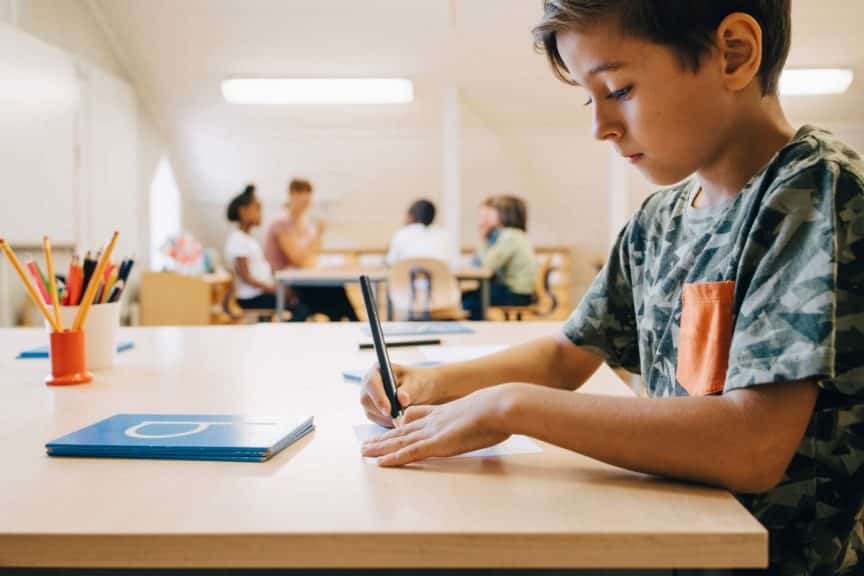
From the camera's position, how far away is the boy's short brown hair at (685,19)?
0.74 metres

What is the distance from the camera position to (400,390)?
0.89 metres

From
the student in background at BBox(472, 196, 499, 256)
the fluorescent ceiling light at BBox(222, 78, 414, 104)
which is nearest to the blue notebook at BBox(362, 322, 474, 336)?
the student in background at BBox(472, 196, 499, 256)

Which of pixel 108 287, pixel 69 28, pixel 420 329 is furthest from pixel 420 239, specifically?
pixel 108 287

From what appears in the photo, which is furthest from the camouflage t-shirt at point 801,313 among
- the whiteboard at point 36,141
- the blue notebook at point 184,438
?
the whiteboard at point 36,141

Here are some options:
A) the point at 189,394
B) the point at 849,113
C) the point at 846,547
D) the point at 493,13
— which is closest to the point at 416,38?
the point at 493,13

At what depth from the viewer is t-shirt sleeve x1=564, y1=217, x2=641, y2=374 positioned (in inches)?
41.1

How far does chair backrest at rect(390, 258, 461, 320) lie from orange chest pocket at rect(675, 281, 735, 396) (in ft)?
13.2

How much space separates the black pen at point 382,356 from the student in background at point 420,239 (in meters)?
4.33

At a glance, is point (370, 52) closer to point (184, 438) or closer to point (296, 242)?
point (296, 242)

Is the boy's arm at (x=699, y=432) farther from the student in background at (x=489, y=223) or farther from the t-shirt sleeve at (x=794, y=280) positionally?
the student in background at (x=489, y=223)

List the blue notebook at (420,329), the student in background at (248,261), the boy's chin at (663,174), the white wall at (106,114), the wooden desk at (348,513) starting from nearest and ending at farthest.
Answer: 1. the wooden desk at (348,513)
2. the boy's chin at (663,174)
3. the blue notebook at (420,329)
4. the white wall at (106,114)
5. the student in background at (248,261)

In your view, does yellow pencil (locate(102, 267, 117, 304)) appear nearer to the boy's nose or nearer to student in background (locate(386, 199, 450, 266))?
the boy's nose

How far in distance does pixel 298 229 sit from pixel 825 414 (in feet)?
16.2

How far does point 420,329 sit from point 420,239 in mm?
3537
